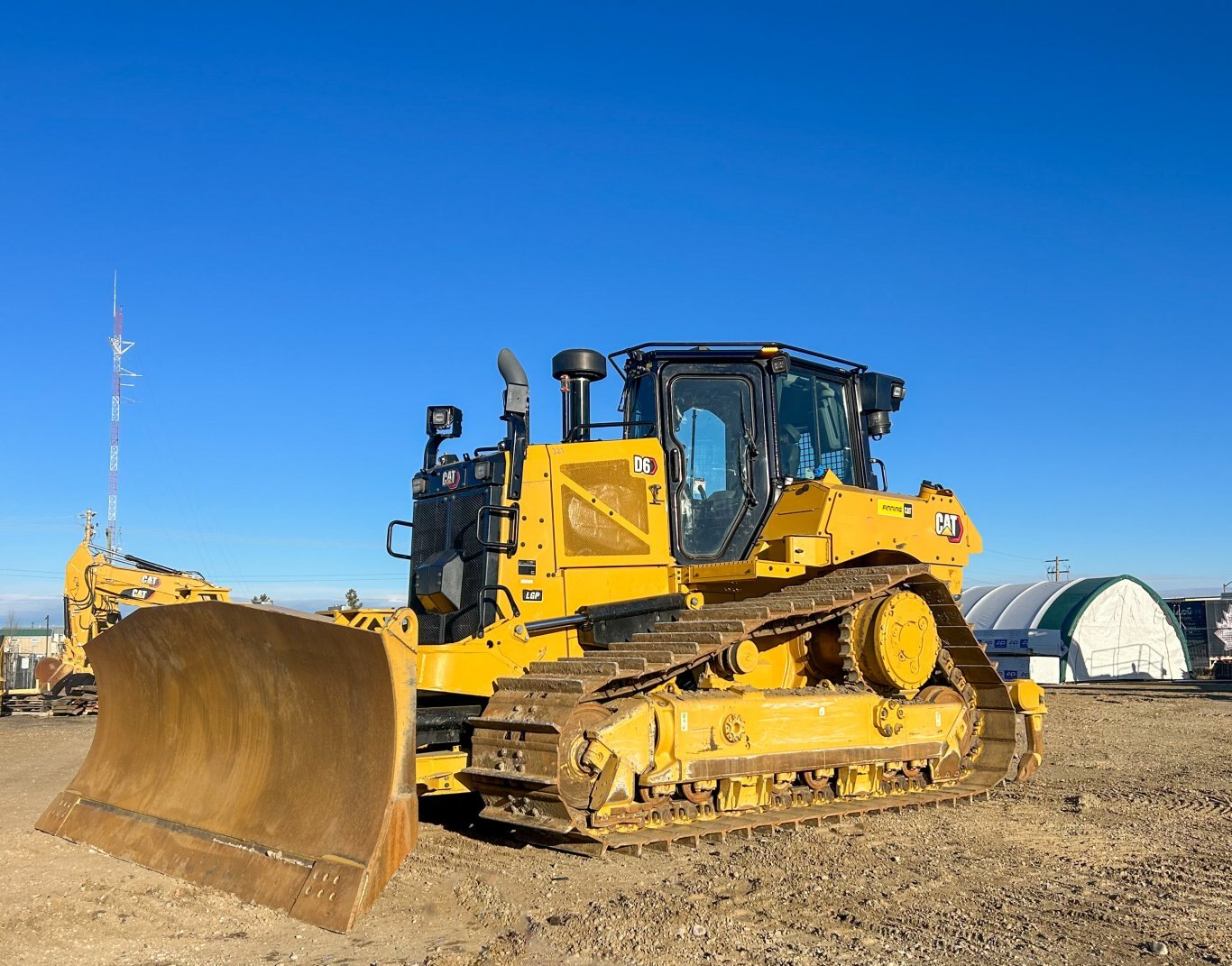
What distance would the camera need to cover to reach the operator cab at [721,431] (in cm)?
895

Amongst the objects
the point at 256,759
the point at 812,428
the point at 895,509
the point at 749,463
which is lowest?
the point at 256,759

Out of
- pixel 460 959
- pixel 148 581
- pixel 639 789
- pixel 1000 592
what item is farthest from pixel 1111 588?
pixel 460 959

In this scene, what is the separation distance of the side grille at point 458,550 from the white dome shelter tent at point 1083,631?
88.9 ft

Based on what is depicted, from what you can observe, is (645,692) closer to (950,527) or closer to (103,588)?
(950,527)

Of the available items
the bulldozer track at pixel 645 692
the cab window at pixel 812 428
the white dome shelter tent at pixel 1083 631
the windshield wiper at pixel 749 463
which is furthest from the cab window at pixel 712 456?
the white dome shelter tent at pixel 1083 631

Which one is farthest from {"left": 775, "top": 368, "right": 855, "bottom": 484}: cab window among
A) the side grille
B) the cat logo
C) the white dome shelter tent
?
the white dome shelter tent

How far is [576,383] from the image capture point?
29.7 ft

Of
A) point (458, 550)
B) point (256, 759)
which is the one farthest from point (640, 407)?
point (256, 759)

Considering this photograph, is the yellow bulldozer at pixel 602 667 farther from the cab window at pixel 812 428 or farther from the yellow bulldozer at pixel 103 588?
the yellow bulldozer at pixel 103 588

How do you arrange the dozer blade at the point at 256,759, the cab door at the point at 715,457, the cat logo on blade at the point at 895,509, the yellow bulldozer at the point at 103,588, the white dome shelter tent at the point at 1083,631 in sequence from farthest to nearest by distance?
1. the white dome shelter tent at the point at 1083,631
2. the yellow bulldozer at the point at 103,588
3. the cat logo on blade at the point at 895,509
4. the cab door at the point at 715,457
5. the dozer blade at the point at 256,759

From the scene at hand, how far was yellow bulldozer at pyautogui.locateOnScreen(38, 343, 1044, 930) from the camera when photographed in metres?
6.31

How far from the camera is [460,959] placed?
15.8 ft

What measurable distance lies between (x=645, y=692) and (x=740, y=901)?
5.95 ft

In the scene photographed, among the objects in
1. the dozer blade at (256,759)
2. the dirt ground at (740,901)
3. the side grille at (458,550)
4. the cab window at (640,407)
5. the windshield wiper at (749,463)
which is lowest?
the dirt ground at (740,901)
